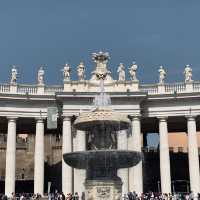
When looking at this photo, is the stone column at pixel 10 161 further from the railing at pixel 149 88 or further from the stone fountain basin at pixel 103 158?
the stone fountain basin at pixel 103 158

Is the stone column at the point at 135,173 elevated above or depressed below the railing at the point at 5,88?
below

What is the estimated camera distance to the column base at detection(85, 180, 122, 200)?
103ft

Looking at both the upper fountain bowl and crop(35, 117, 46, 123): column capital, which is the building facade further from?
the upper fountain bowl

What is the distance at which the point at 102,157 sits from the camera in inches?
1229

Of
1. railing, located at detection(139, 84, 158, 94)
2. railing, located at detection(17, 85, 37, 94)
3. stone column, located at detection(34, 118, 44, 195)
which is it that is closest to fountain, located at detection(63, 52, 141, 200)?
stone column, located at detection(34, 118, 44, 195)

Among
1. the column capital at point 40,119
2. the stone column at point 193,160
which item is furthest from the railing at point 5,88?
the stone column at point 193,160

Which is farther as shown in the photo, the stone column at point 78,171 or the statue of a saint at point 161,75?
the statue of a saint at point 161,75

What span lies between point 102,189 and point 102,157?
6.51 ft

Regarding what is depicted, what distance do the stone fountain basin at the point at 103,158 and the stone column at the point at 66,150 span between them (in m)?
29.4

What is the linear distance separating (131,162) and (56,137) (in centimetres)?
6070

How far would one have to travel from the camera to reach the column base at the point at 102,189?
103ft

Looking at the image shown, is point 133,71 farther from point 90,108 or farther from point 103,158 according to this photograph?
point 103,158

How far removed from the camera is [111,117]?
3225 cm

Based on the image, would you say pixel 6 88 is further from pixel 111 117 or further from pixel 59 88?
pixel 111 117
